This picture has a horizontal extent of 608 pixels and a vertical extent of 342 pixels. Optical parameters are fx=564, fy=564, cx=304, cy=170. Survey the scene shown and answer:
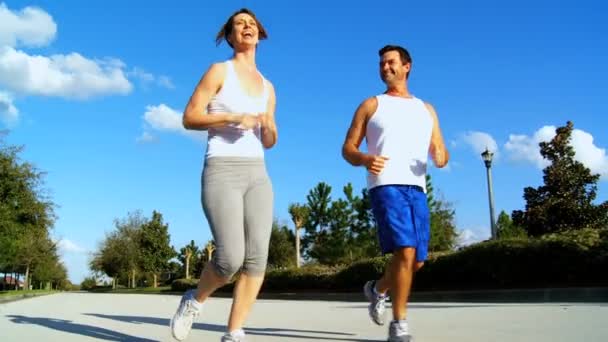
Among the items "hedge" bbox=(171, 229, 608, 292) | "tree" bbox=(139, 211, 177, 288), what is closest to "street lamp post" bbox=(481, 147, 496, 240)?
"hedge" bbox=(171, 229, 608, 292)

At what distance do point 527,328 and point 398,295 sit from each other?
61.3 inches

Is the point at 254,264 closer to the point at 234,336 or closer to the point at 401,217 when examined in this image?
the point at 234,336

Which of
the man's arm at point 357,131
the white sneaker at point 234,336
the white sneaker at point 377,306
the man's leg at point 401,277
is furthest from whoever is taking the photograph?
the white sneaker at point 377,306

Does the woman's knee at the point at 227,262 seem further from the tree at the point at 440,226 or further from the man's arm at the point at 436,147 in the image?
the tree at the point at 440,226

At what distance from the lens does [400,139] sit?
400 centimetres

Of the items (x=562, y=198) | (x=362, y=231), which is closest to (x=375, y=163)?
(x=562, y=198)

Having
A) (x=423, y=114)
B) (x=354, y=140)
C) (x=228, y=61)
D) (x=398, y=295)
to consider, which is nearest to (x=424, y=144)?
(x=423, y=114)

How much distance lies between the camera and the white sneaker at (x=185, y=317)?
3.53 meters

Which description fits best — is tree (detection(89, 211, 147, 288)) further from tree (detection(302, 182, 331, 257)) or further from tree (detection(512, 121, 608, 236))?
tree (detection(512, 121, 608, 236))

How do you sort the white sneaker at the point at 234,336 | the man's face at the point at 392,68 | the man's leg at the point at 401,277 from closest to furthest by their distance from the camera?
the white sneaker at the point at 234,336 < the man's leg at the point at 401,277 < the man's face at the point at 392,68

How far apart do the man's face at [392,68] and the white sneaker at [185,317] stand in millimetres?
2150

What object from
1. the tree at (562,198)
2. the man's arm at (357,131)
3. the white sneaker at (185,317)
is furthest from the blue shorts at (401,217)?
the tree at (562,198)

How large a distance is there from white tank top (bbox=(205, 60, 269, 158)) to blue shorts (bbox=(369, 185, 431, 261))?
899mm

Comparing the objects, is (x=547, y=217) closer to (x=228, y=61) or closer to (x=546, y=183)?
(x=546, y=183)
